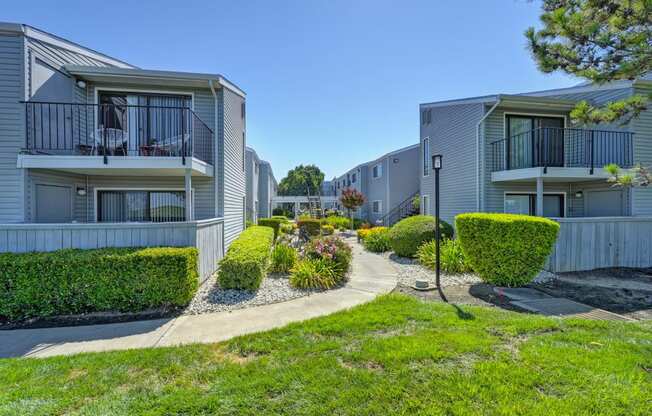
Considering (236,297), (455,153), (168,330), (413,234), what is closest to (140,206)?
(236,297)

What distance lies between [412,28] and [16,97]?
1087 centimetres

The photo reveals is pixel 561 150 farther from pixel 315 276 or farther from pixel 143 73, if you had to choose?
pixel 143 73

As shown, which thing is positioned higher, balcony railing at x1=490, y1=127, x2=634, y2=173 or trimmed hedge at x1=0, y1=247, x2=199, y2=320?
balcony railing at x1=490, y1=127, x2=634, y2=173

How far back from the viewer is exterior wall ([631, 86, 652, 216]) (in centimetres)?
988

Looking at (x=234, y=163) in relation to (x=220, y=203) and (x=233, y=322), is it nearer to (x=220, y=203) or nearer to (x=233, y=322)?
(x=220, y=203)

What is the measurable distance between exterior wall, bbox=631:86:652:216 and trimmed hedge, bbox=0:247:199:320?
14997 millimetres

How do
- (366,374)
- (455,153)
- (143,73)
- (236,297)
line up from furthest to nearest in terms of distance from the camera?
1. (455,153)
2. (143,73)
3. (236,297)
4. (366,374)

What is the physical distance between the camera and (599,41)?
4500 mm

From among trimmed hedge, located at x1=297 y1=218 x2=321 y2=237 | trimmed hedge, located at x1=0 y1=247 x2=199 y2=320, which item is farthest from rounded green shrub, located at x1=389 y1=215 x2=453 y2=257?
trimmed hedge, located at x1=0 y1=247 x2=199 y2=320

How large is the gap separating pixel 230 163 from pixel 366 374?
893 cm

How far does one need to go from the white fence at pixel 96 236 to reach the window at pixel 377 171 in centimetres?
1846

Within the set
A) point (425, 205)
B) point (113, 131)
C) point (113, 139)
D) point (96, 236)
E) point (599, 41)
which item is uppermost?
point (599, 41)

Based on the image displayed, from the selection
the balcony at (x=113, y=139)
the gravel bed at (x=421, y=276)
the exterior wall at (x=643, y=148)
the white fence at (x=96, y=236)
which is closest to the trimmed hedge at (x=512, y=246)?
the gravel bed at (x=421, y=276)

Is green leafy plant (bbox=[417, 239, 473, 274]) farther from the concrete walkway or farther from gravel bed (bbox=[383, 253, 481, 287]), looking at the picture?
the concrete walkway
